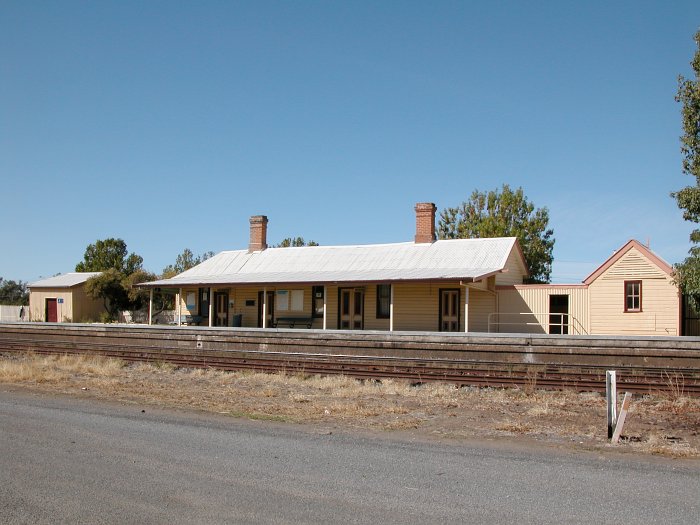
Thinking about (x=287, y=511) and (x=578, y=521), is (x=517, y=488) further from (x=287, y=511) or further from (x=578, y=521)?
(x=287, y=511)

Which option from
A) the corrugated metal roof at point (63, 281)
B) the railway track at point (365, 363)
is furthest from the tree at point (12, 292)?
the railway track at point (365, 363)

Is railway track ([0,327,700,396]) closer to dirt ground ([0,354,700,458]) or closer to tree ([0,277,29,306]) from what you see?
dirt ground ([0,354,700,458])

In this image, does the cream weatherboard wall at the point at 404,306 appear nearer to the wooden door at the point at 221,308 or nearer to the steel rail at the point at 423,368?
the wooden door at the point at 221,308

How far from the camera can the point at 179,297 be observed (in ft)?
102

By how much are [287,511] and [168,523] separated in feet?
2.94

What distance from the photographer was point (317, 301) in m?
29.7

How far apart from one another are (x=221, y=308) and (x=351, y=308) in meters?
6.88

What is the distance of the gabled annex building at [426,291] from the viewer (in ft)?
79.5

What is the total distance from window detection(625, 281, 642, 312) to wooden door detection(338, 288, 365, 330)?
10227 mm

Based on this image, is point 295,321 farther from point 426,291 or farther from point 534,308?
point 534,308

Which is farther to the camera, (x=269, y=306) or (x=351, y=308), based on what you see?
(x=269, y=306)

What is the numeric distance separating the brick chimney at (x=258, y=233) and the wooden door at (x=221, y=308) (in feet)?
12.4

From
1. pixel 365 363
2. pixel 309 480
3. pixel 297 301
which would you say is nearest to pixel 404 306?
pixel 297 301

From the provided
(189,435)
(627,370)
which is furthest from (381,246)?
(189,435)
